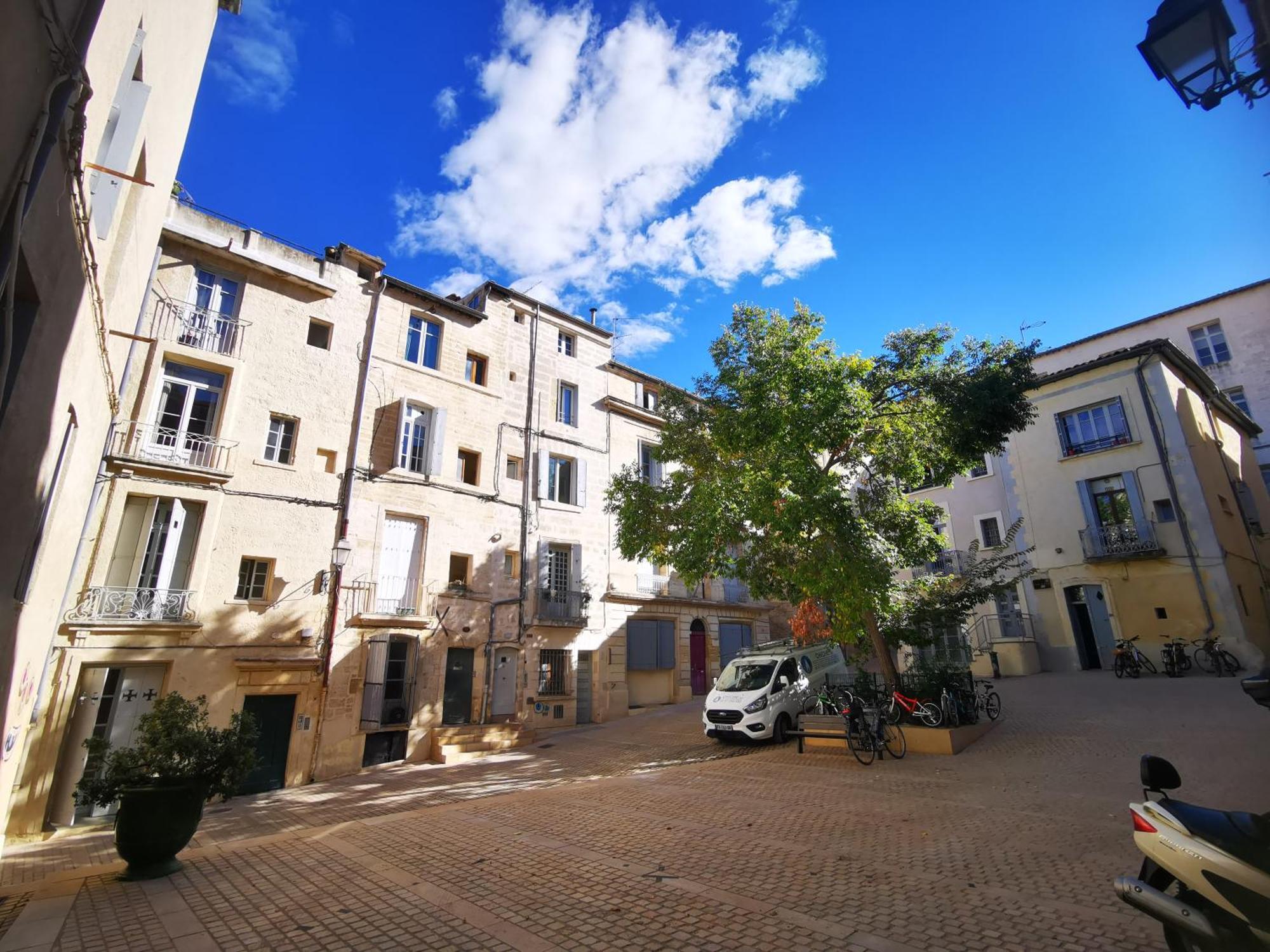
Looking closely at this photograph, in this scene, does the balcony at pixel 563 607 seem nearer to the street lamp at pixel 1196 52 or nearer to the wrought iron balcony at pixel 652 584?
the wrought iron balcony at pixel 652 584

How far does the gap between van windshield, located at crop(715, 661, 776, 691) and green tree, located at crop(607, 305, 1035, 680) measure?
79.5 inches

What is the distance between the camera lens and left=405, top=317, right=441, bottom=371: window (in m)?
17.9

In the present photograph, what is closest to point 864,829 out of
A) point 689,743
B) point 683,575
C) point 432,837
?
point 432,837

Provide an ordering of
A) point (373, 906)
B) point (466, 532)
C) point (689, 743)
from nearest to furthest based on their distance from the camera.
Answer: point (373, 906) < point (689, 743) < point (466, 532)

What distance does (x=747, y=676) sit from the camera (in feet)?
47.0

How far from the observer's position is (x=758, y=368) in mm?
12508

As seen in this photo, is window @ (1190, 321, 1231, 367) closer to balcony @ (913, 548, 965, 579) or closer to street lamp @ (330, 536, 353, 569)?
balcony @ (913, 548, 965, 579)

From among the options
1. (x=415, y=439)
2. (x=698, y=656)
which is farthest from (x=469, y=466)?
(x=698, y=656)

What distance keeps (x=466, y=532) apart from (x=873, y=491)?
11135 millimetres

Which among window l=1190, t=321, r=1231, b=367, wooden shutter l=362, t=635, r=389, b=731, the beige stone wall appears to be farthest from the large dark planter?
window l=1190, t=321, r=1231, b=367

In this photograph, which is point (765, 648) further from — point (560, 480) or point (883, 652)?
point (560, 480)

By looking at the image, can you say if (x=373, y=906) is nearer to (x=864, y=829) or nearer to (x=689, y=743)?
(x=864, y=829)

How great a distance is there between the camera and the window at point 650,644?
67.6ft

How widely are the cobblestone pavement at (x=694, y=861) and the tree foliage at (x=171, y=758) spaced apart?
809 mm
